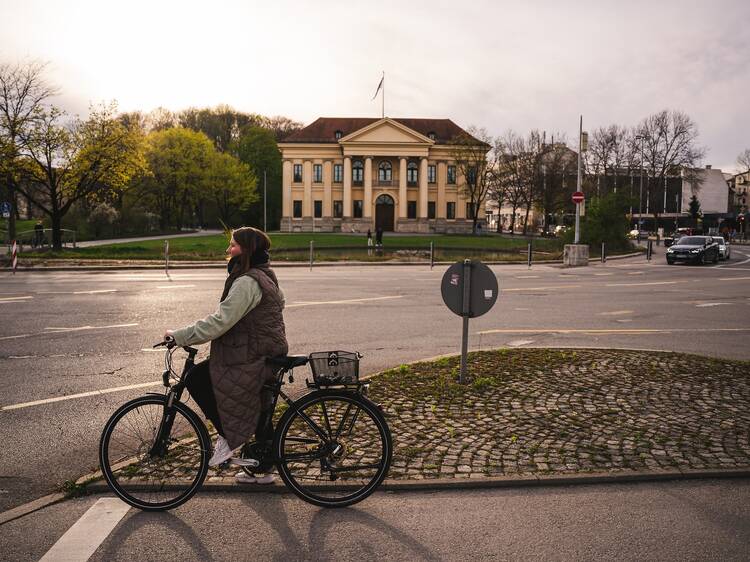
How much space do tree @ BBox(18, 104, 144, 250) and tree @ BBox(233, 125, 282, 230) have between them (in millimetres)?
53829

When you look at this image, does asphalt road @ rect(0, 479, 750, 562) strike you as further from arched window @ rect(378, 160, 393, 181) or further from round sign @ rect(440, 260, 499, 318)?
arched window @ rect(378, 160, 393, 181)

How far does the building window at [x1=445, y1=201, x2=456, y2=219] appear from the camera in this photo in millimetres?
89875

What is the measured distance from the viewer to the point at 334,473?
4480 millimetres

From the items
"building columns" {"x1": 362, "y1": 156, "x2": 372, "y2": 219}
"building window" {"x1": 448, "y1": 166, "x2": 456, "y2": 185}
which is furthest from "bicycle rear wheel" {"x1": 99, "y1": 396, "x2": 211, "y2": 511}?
"building window" {"x1": 448, "y1": 166, "x2": 456, "y2": 185}

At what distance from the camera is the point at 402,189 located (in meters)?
88.6

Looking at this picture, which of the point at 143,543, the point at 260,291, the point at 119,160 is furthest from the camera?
the point at 119,160

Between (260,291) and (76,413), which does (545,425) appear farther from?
(76,413)

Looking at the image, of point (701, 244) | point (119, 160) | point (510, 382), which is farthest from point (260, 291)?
point (701, 244)

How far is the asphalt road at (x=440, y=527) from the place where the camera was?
370cm

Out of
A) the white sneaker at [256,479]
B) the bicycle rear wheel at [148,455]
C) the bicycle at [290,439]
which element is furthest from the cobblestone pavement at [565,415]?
the bicycle rear wheel at [148,455]

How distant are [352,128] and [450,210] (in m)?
18.4

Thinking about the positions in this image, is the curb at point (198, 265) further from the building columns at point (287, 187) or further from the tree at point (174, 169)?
the building columns at point (287, 187)

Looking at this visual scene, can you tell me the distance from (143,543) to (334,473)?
1277 millimetres

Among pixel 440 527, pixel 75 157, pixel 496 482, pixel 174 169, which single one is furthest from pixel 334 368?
pixel 174 169
